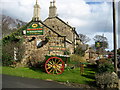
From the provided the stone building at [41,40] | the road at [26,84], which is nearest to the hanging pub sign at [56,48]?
the stone building at [41,40]

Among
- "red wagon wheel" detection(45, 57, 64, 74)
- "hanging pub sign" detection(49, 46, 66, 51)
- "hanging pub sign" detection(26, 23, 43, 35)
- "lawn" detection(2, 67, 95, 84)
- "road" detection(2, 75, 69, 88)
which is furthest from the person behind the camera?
"hanging pub sign" detection(26, 23, 43, 35)

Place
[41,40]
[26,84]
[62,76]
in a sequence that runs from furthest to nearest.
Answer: [41,40] < [62,76] < [26,84]

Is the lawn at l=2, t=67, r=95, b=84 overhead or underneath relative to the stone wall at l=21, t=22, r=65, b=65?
underneath

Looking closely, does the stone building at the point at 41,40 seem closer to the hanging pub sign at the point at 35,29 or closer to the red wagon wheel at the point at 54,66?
the hanging pub sign at the point at 35,29

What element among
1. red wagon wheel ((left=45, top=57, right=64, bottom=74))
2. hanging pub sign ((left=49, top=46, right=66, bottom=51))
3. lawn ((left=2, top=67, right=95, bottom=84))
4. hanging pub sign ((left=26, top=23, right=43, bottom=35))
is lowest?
lawn ((left=2, top=67, right=95, bottom=84))

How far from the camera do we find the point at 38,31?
14625 millimetres

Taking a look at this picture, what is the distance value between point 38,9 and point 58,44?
5812mm

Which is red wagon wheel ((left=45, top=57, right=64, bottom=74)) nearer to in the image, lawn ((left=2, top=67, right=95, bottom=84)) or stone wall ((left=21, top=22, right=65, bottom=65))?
lawn ((left=2, top=67, right=95, bottom=84))

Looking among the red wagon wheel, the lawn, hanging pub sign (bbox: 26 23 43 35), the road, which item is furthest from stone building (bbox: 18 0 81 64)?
the road

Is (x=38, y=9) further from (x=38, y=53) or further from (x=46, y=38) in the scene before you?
(x=38, y=53)

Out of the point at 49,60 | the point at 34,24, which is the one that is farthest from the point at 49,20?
the point at 49,60

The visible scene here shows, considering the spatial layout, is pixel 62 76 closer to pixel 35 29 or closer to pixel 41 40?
pixel 41 40

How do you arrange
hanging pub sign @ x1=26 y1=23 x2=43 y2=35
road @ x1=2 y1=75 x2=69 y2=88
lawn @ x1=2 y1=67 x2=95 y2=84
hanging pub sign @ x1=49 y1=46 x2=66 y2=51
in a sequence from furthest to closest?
hanging pub sign @ x1=26 y1=23 x2=43 y2=35
hanging pub sign @ x1=49 y1=46 x2=66 y2=51
lawn @ x1=2 y1=67 x2=95 y2=84
road @ x1=2 y1=75 x2=69 y2=88

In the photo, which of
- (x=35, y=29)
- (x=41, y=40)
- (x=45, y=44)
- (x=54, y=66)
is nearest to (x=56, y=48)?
(x=45, y=44)
